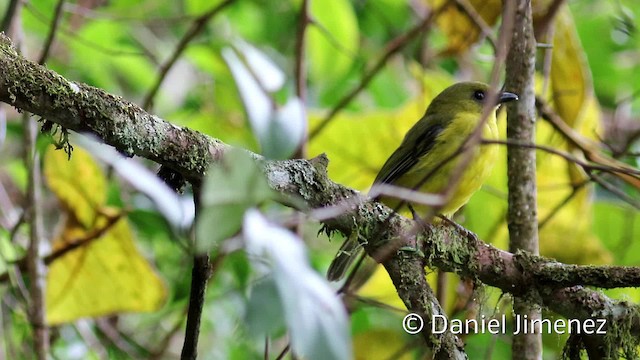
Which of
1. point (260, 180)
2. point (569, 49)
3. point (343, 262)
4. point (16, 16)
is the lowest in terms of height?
point (260, 180)

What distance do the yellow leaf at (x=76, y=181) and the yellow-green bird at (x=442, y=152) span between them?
95 cm

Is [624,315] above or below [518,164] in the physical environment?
below

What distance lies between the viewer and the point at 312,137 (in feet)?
12.5

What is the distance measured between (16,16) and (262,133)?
2.08m

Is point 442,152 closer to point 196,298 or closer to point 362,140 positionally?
point 362,140

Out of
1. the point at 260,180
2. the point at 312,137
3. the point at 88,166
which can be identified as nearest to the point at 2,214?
the point at 88,166

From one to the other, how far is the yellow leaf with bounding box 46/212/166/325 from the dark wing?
1.06 m

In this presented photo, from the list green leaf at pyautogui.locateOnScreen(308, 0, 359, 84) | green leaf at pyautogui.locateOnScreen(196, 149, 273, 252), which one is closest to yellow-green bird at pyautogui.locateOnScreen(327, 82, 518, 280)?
green leaf at pyautogui.locateOnScreen(308, 0, 359, 84)

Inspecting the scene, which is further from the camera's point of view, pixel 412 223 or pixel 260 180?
pixel 412 223

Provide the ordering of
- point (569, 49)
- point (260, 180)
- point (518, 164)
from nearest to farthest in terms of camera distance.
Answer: point (260, 180) < point (518, 164) < point (569, 49)

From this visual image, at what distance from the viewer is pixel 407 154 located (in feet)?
12.0

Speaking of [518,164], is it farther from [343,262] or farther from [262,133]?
[262,133]

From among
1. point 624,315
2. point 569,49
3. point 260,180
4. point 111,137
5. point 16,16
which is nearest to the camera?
Answer: point 260,180

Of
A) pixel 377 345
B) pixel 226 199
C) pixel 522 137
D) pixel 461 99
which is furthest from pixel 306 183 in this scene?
pixel 461 99
